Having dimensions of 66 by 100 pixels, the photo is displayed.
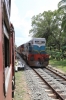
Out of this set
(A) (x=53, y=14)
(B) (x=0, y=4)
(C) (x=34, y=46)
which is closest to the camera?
(B) (x=0, y=4)

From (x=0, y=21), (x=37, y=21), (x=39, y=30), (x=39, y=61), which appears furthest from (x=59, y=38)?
(x=0, y=21)

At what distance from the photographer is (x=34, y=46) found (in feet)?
72.3

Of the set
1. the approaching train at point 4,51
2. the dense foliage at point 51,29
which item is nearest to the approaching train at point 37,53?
the approaching train at point 4,51

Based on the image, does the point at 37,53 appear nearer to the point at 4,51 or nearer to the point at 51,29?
the point at 4,51

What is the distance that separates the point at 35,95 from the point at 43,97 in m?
0.57

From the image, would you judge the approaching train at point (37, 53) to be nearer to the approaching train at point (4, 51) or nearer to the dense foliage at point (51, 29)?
the approaching train at point (4, 51)

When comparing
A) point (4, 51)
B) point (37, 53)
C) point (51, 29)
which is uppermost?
point (51, 29)

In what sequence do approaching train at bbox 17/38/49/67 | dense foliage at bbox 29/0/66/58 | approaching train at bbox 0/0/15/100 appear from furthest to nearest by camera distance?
dense foliage at bbox 29/0/66/58 → approaching train at bbox 17/38/49/67 → approaching train at bbox 0/0/15/100

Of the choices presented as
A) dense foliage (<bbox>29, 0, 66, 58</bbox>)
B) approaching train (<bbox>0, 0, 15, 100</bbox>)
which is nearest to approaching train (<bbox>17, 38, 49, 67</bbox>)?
approaching train (<bbox>0, 0, 15, 100</bbox>)

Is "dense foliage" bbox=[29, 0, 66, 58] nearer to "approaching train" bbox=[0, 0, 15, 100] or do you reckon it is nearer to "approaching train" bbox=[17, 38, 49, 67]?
"approaching train" bbox=[17, 38, 49, 67]

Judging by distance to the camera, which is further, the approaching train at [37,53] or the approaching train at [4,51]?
the approaching train at [37,53]

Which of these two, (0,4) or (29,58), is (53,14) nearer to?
(29,58)

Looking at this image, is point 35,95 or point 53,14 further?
point 53,14

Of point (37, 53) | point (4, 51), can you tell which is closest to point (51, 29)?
point (37, 53)
